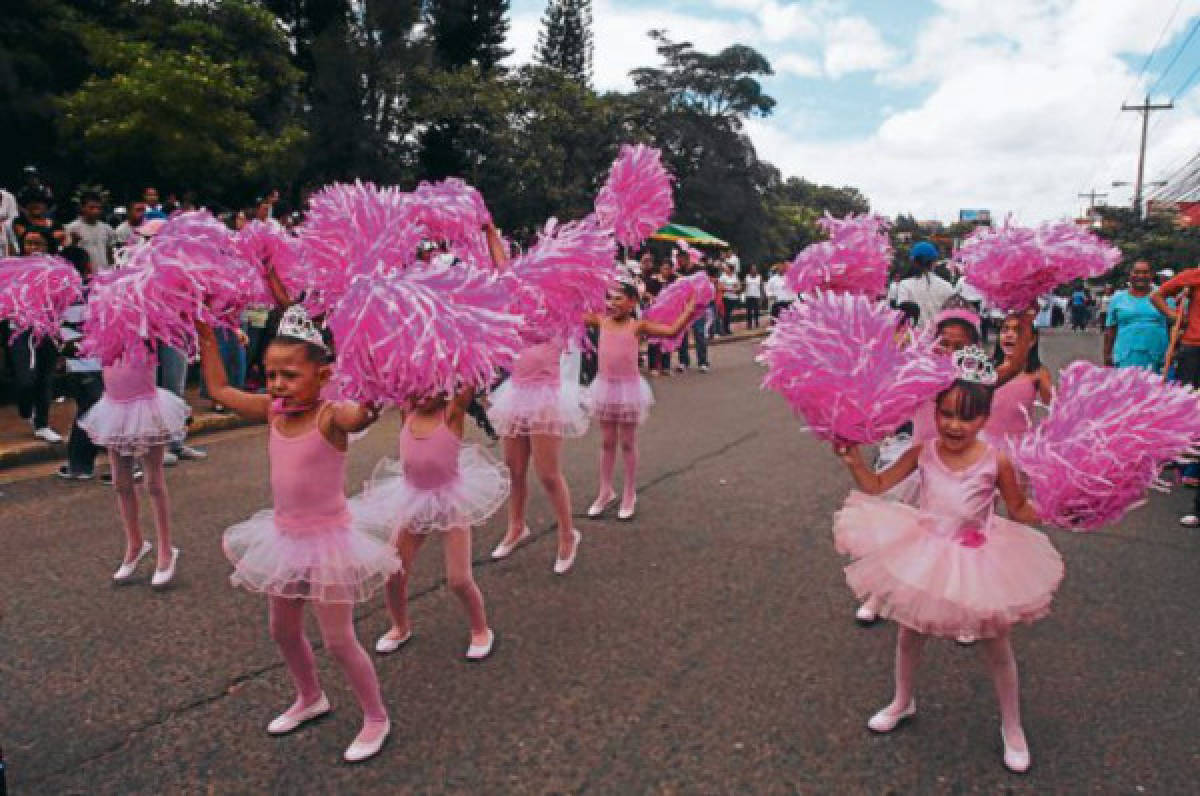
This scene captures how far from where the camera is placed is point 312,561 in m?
2.88

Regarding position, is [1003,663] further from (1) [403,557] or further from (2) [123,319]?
(2) [123,319]

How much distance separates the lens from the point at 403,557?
3629 mm

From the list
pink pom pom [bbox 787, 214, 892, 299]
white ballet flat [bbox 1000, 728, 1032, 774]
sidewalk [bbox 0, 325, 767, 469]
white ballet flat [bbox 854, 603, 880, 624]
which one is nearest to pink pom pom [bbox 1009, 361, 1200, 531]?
white ballet flat [bbox 1000, 728, 1032, 774]

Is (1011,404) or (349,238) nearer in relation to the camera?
(349,238)

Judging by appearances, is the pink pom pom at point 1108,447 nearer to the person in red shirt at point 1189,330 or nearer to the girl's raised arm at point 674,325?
the girl's raised arm at point 674,325

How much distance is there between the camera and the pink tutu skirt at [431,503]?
3469 millimetres

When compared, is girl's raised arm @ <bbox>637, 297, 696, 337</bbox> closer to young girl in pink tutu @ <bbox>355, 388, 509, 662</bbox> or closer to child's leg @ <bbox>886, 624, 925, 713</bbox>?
young girl in pink tutu @ <bbox>355, 388, 509, 662</bbox>

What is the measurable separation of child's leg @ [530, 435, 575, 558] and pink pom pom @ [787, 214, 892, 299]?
169 cm

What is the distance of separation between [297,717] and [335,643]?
42 cm

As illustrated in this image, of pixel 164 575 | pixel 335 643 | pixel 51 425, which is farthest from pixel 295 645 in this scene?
pixel 51 425

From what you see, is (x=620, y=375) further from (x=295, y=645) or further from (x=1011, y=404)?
(x=295, y=645)

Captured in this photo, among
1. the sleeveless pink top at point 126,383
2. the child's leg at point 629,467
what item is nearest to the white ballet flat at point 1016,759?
the child's leg at point 629,467

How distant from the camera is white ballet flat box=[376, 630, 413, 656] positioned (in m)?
3.68

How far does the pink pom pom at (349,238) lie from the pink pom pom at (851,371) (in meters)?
1.44
